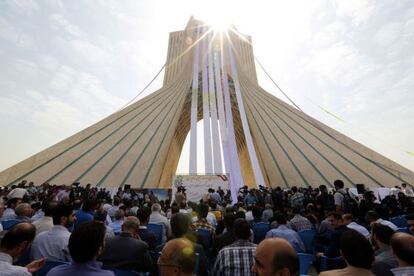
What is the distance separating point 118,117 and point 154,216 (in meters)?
14.9

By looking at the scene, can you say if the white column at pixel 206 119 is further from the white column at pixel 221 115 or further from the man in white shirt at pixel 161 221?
the man in white shirt at pixel 161 221

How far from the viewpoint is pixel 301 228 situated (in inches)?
183

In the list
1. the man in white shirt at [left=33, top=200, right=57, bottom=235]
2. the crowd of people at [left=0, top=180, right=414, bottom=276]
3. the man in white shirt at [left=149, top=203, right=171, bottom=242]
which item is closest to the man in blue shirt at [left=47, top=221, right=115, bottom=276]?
the crowd of people at [left=0, top=180, right=414, bottom=276]

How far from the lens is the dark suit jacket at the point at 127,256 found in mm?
2373

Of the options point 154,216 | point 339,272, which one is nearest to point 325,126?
point 154,216

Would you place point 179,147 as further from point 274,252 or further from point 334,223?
point 274,252

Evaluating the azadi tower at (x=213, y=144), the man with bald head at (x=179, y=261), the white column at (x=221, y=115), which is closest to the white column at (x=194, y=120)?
the azadi tower at (x=213, y=144)

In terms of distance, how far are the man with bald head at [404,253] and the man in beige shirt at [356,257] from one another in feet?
1.53

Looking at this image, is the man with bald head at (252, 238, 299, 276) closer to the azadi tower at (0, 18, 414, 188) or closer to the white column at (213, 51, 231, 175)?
the azadi tower at (0, 18, 414, 188)

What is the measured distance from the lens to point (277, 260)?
1321 mm

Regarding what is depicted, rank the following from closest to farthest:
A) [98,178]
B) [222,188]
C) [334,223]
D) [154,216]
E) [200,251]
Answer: [200,251] < [334,223] < [154,216] < [222,188] < [98,178]

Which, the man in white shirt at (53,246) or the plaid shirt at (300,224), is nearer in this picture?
the man in white shirt at (53,246)

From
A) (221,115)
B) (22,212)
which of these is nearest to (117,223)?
(22,212)

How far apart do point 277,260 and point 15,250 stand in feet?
6.61
